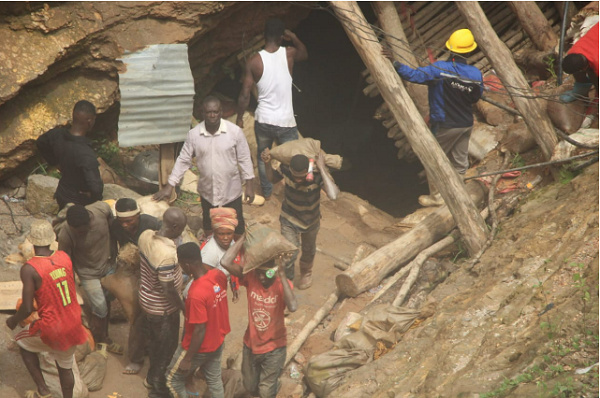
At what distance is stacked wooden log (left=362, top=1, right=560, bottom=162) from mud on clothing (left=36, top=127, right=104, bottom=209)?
4.62m

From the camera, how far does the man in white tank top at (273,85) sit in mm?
7562

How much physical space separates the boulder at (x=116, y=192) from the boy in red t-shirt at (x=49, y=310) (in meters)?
2.51

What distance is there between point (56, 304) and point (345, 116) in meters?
8.61

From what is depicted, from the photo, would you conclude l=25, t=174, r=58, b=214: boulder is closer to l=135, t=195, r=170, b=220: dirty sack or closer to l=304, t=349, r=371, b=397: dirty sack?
l=135, t=195, r=170, b=220: dirty sack

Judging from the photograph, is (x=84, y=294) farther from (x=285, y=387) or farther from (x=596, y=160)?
(x=596, y=160)

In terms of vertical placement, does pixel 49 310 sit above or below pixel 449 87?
above

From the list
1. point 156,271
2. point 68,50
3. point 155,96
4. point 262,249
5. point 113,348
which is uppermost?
point 68,50

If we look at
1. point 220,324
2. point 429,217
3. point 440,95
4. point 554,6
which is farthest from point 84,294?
point 554,6

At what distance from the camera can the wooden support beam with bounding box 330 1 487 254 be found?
6.65 m

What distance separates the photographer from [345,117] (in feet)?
41.5

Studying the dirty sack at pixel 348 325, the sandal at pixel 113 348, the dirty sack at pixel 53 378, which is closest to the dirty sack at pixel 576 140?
the dirty sack at pixel 348 325

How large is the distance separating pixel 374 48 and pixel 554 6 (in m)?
3.83

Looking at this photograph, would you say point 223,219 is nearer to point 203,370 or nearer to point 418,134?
point 203,370

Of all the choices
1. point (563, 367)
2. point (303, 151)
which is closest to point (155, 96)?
point (303, 151)
